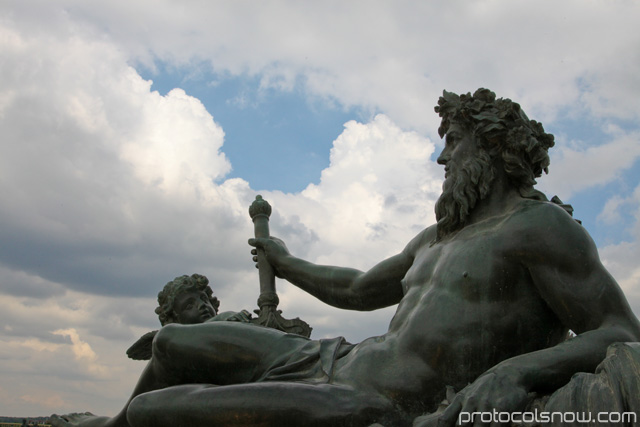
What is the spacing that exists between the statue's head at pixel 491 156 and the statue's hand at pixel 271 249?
2.10 metres

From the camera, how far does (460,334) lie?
523cm

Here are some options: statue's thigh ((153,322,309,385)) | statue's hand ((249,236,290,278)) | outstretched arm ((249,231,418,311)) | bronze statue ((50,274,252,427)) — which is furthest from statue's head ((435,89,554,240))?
bronze statue ((50,274,252,427))

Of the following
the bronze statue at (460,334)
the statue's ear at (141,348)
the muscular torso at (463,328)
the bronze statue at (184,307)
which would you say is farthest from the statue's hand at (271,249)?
the muscular torso at (463,328)

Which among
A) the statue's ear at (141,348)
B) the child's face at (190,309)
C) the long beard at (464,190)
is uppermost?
the long beard at (464,190)

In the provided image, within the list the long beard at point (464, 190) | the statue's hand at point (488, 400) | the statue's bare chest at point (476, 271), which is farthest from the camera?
the long beard at point (464, 190)

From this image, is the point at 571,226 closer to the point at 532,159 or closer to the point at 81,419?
the point at 532,159

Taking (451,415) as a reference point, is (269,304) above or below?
above

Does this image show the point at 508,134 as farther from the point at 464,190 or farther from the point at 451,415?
the point at 451,415

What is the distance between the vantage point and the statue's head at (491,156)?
5.91 metres

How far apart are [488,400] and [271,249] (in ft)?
11.8

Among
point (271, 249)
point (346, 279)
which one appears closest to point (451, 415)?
point (346, 279)

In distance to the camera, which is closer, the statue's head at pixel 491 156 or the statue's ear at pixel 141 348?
the statue's head at pixel 491 156

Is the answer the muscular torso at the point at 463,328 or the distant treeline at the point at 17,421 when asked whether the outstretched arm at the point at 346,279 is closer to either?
the muscular torso at the point at 463,328

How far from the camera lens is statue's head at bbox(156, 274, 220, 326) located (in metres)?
7.66
